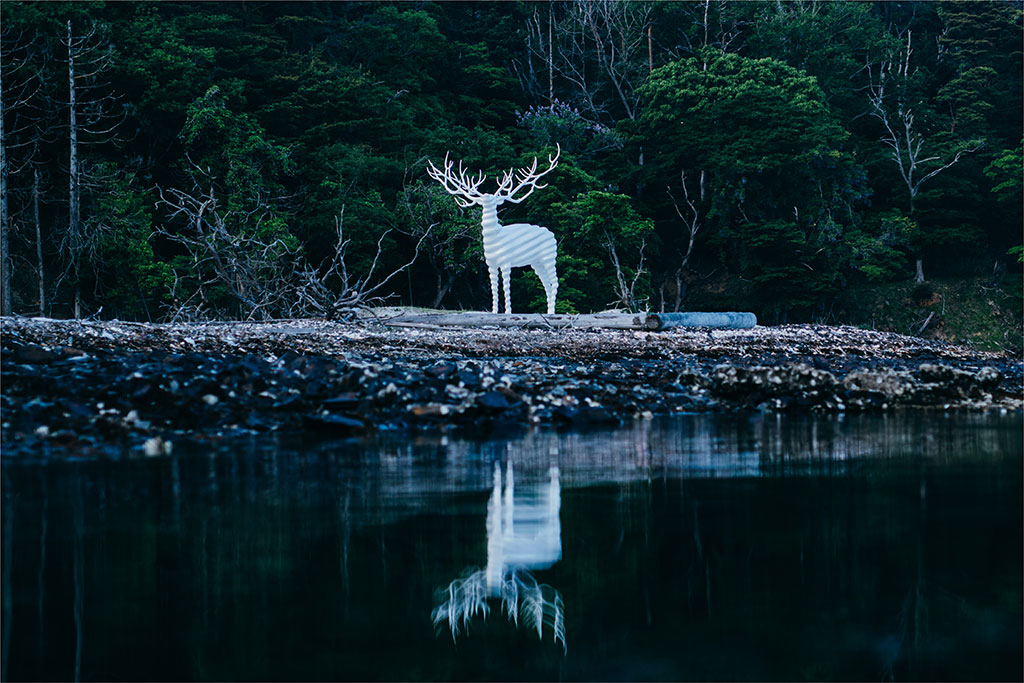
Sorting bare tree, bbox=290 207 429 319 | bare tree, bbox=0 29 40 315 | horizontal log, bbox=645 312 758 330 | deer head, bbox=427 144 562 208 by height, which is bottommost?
horizontal log, bbox=645 312 758 330

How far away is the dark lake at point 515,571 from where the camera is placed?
218 cm

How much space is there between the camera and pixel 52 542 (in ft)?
10.9

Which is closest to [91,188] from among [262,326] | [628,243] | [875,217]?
[262,326]

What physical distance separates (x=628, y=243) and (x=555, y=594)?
79.7 feet

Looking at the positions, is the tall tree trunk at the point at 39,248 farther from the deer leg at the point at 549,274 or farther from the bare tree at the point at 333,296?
the deer leg at the point at 549,274

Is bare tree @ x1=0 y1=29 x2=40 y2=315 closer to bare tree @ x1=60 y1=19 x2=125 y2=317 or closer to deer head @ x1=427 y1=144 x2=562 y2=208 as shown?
bare tree @ x1=60 y1=19 x2=125 y2=317

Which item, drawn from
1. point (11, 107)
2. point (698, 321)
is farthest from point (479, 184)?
point (11, 107)

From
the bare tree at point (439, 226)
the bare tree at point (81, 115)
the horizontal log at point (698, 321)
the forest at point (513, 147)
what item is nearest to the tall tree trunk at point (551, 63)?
the forest at point (513, 147)

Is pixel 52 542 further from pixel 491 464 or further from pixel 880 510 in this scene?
pixel 880 510

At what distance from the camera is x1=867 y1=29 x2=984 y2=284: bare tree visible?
1250 inches

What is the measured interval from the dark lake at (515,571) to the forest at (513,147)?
11817 millimetres

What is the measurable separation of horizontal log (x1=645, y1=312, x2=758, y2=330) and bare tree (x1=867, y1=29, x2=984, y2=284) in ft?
61.7

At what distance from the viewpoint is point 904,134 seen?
112 feet

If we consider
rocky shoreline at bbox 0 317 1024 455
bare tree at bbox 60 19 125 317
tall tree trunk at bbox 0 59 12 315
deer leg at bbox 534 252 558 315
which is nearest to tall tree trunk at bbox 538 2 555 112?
bare tree at bbox 60 19 125 317
